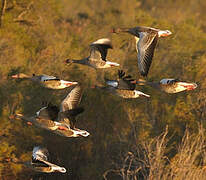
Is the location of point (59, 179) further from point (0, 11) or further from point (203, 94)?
point (0, 11)

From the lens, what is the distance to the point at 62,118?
12.0 meters

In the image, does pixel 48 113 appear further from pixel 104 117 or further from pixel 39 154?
pixel 104 117

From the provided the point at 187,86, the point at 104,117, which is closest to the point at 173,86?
the point at 187,86

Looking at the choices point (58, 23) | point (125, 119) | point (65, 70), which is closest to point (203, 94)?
point (125, 119)

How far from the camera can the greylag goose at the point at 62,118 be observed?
452 inches

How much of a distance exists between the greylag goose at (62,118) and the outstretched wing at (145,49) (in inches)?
57.5

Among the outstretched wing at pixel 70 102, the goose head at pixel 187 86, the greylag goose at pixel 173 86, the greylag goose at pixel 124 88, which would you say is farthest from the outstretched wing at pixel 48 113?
the goose head at pixel 187 86

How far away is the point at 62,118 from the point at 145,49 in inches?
85.9

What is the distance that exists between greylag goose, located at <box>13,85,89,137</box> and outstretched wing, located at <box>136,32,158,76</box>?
4.79 feet

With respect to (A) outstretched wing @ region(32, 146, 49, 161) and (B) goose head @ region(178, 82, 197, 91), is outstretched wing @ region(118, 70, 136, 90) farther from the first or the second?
(A) outstretched wing @ region(32, 146, 49, 161)

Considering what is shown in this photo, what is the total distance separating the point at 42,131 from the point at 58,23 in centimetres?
1278

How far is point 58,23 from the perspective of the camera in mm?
28844

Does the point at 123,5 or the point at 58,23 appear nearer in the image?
the point at 58,23

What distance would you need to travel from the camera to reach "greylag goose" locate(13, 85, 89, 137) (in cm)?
1148
